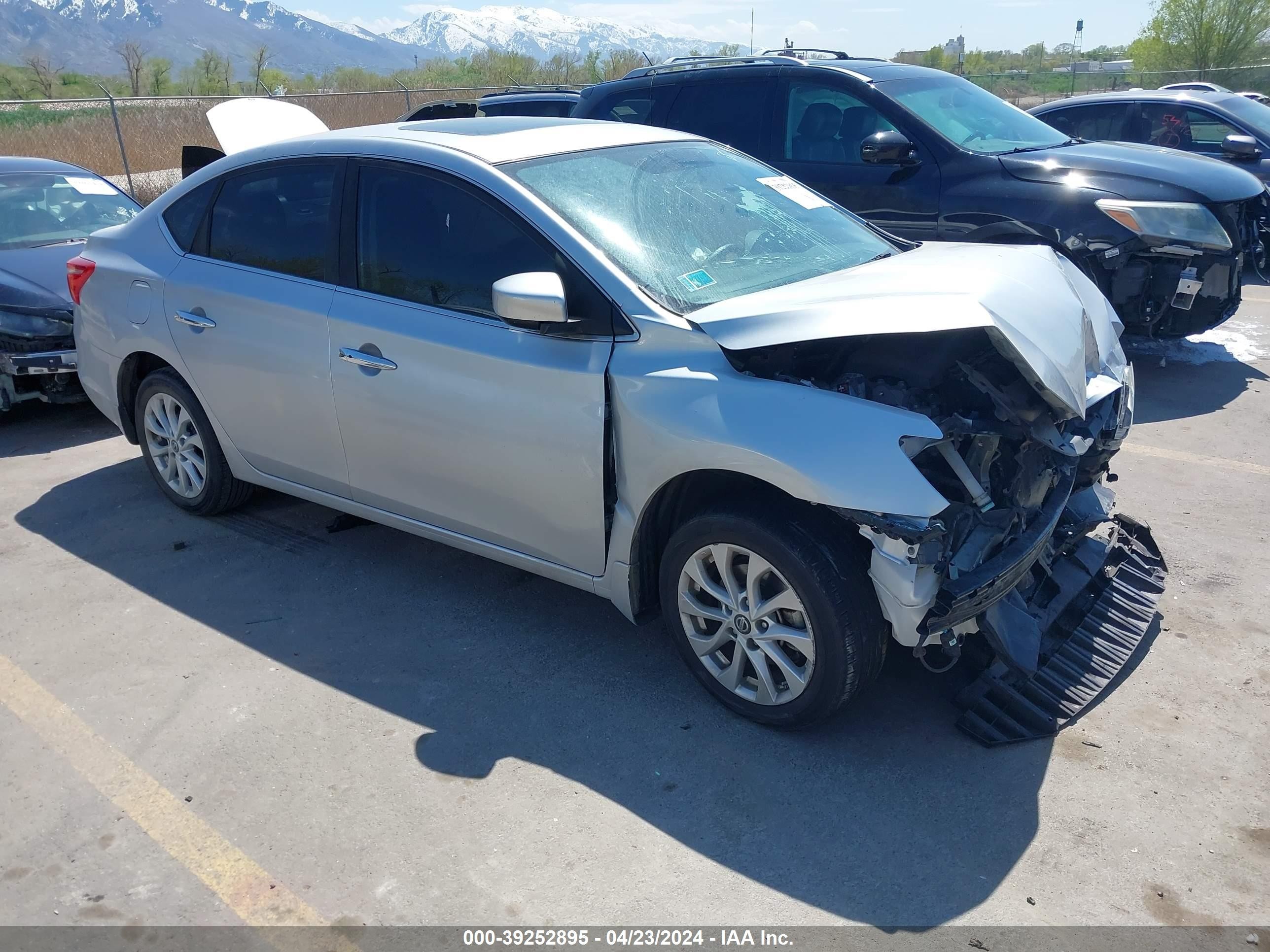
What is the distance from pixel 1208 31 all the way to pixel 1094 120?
27595 millimetres

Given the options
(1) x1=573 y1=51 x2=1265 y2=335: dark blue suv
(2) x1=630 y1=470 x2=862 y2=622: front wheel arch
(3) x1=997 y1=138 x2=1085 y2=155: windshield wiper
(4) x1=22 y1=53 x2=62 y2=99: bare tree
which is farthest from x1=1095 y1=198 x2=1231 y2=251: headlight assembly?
(4) x1=22 y1=53 x2=62 y2=99: bare tree

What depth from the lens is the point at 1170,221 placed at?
661cm

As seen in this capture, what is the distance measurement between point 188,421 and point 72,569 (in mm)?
857

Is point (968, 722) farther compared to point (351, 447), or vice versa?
point (351, 447)

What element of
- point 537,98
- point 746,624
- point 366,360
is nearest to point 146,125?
point 537,98

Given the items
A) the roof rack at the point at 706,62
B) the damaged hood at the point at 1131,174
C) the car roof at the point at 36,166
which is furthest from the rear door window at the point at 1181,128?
the car roof at the point at 36,166

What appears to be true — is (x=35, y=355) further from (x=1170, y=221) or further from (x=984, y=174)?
(x=1170, y=221)

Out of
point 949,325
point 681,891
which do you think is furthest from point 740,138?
point 681,891

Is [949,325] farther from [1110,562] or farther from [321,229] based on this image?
[321,229]

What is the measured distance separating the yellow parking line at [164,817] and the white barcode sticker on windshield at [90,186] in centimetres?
544

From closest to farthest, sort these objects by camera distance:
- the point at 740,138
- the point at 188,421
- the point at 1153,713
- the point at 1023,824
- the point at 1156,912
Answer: the point at 1156,912 → the point at 1023,824 → the point at 1153,713 → the point at 188,421 → the point at 740,138

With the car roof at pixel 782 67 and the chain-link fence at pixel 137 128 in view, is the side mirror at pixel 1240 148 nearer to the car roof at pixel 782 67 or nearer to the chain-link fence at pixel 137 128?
the car roof at pixel 782 67

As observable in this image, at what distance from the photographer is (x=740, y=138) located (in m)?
7.48

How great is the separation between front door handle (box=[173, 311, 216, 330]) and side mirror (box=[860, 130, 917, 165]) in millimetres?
4203
